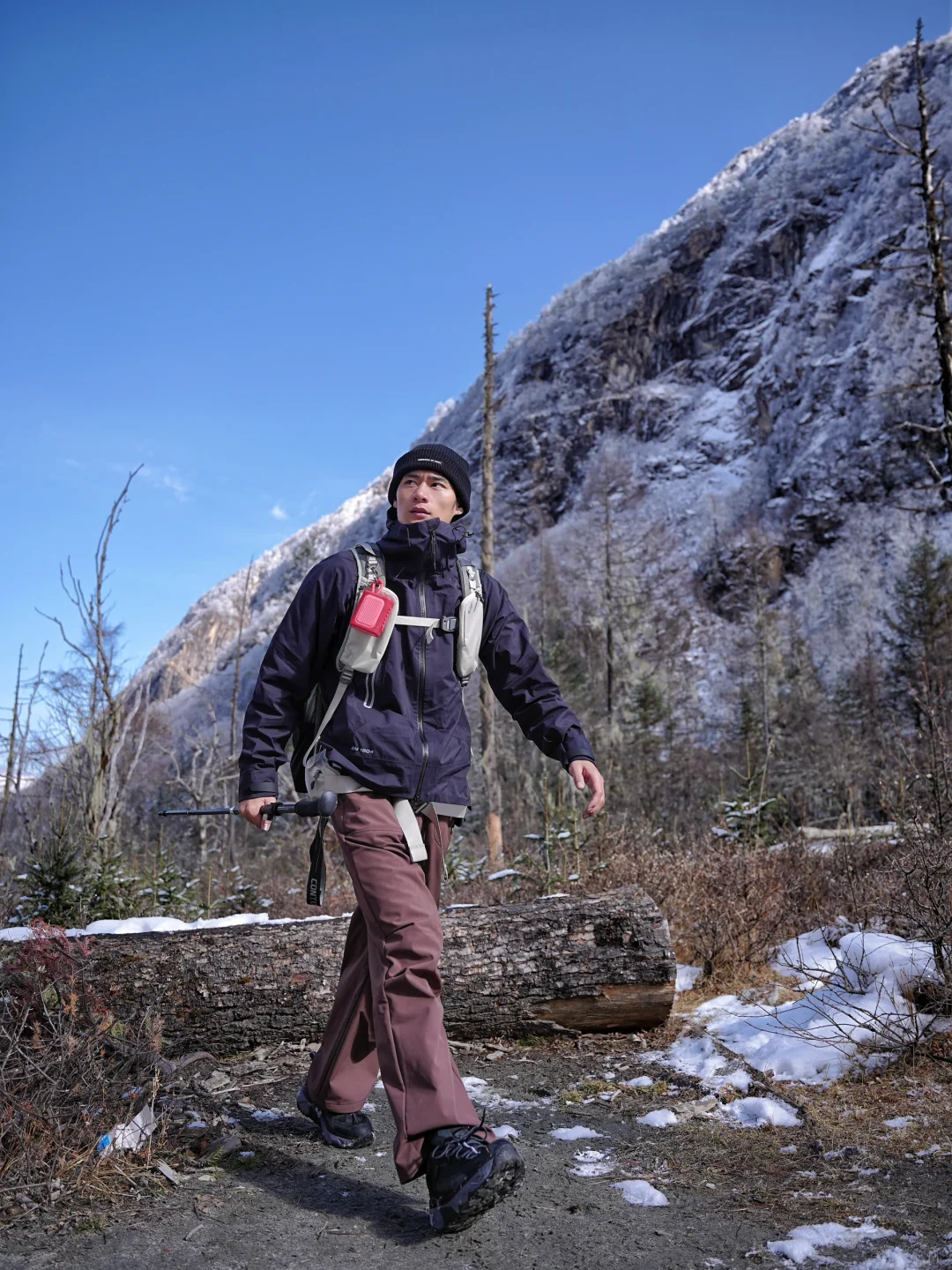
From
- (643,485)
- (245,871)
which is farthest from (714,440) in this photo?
(245,871)

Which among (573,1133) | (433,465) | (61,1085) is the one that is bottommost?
(573,1133)

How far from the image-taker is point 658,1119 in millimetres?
3186

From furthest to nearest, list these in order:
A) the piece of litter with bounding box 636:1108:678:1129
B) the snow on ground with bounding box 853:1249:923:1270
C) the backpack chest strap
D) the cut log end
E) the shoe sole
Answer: the cut log end, the piece of litter with bounding box 636:1108:678:1129, the backpack chest strap, the shoe sole, the snow on ground with bounding box 853:1249:923:1270

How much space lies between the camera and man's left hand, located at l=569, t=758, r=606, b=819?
115 inches

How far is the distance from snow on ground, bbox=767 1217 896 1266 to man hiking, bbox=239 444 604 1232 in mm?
785

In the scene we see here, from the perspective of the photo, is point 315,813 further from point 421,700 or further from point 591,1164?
point 591,1164

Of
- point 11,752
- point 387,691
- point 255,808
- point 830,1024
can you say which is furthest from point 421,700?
point 11,752

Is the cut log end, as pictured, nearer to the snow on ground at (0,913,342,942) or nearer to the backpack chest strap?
the snow on ground at (0,913,342,942)

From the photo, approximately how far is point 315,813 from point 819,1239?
1.74 m

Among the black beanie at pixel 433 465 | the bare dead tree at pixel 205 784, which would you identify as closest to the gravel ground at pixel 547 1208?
the black beanie at pixel 433 465

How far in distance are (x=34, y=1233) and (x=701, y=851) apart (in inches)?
243

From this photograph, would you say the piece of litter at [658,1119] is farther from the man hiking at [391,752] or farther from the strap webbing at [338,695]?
the strap webbing at [338,695]

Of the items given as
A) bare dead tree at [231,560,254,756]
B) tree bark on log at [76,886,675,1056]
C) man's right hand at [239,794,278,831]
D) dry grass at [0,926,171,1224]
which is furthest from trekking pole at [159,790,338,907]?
bare dead tree at [231,560,254,756]

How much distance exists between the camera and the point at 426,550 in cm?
295
